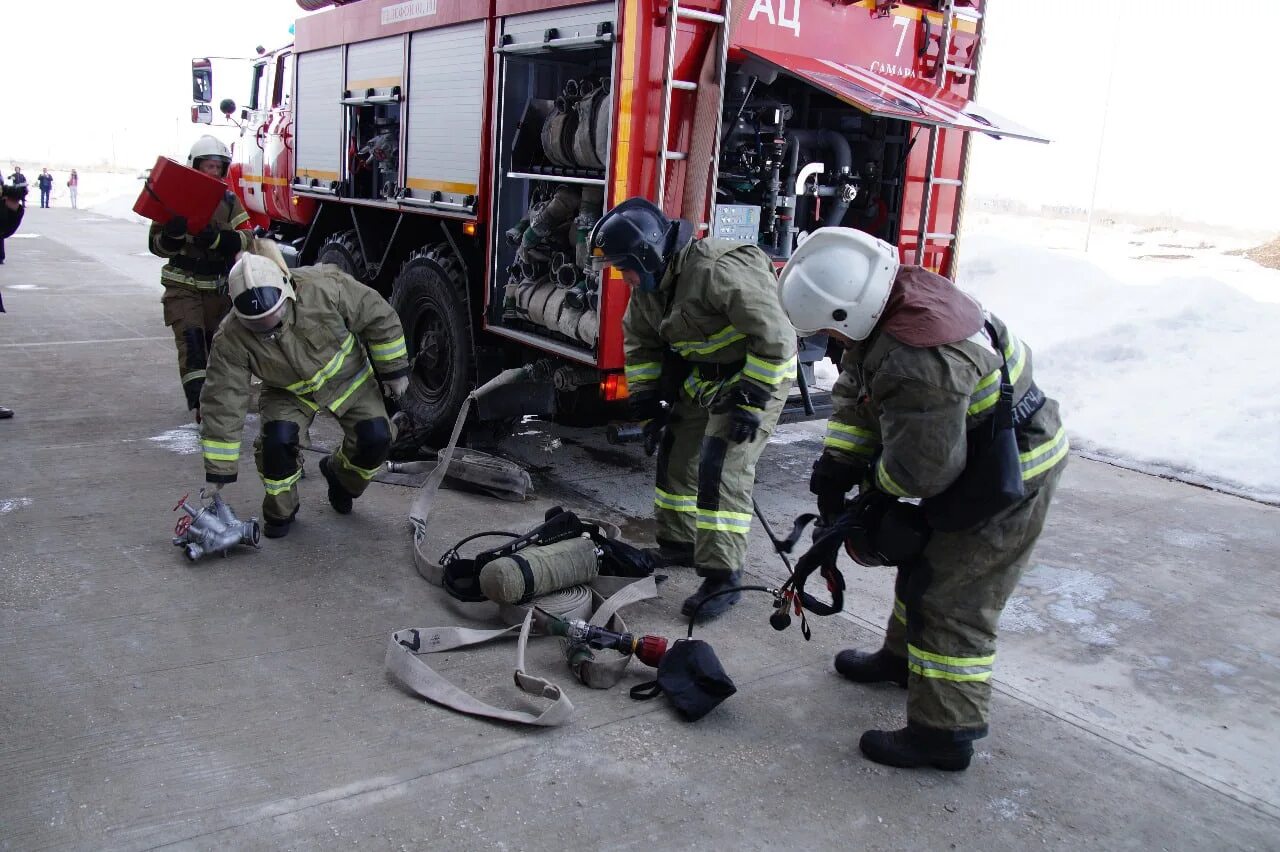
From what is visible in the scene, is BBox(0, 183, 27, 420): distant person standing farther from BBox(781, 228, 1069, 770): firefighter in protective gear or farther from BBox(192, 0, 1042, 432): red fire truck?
BBox(781, 228, 1069, 770): firefighter in protective gear

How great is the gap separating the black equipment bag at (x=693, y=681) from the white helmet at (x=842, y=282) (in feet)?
3.58

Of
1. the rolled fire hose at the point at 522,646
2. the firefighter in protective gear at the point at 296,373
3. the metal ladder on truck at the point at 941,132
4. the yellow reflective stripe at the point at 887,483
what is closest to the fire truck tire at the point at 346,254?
the firefighter in protective gear at the point at 296,373

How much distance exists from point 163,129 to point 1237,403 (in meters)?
123

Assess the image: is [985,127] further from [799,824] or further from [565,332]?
[799,824]

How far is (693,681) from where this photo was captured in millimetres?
3281

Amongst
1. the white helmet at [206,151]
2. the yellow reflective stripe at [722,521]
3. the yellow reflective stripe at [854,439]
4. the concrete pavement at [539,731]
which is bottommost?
the concrete pavement at [539,731]

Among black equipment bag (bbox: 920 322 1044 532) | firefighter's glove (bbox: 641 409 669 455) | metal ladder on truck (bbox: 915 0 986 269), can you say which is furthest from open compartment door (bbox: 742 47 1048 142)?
black equipment bag (bbox: 920 322 1044 532)

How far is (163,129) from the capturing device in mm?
112625

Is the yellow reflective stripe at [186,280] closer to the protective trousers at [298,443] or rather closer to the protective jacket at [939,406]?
the protective trousers at [298,443]

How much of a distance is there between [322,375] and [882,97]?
9.61 ft

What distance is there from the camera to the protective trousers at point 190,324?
656 cm

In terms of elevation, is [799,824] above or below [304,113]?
below

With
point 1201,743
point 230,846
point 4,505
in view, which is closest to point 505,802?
point 230,846

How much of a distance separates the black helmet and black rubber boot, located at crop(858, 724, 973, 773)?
1974 millimetres
